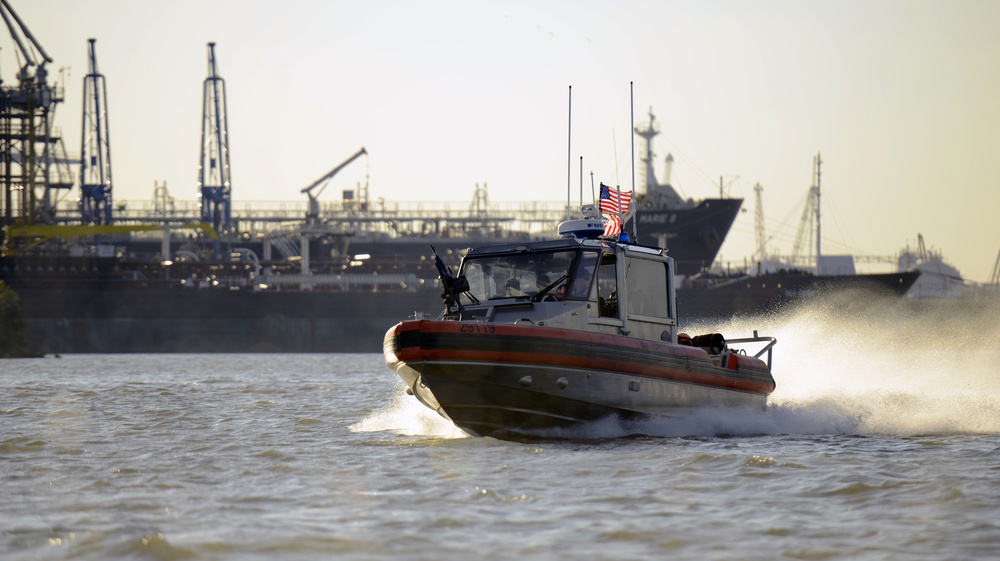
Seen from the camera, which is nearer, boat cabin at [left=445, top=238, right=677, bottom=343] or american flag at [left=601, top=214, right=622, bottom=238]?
boat cabin at [left=445, top=238, right=677, bottom=343]

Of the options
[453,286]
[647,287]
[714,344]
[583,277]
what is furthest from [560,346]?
[714,344]

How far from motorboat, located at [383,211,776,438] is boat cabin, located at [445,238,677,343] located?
2 centimetres

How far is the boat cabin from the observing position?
19.1 metres

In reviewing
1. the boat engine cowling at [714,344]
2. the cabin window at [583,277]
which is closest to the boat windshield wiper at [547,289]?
the cabin window at [583,277]

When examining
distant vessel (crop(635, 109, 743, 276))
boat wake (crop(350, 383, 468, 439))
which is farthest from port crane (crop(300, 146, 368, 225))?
boat wake (crop(350, 383, 468, 439))

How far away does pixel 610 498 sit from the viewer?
13.1 m

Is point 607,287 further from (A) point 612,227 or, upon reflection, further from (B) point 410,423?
(B) point 410,423

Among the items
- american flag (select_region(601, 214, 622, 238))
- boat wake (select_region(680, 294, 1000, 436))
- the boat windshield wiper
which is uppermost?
american flag (select_region(601, 214, 622, 238))

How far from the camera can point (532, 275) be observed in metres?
19.6

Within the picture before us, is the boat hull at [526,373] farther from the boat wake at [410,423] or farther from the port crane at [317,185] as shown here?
the port crane at [317,185]

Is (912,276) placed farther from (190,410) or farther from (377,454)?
(377,454)

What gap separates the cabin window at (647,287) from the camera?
20016 mm

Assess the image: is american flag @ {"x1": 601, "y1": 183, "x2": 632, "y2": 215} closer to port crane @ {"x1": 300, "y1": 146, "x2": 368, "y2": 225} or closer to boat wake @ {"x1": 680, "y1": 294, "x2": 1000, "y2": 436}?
boat wake @ {"x1": 680, "y1": 294, "x2": 1000, "y2": 436}

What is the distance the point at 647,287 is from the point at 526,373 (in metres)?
3.49
